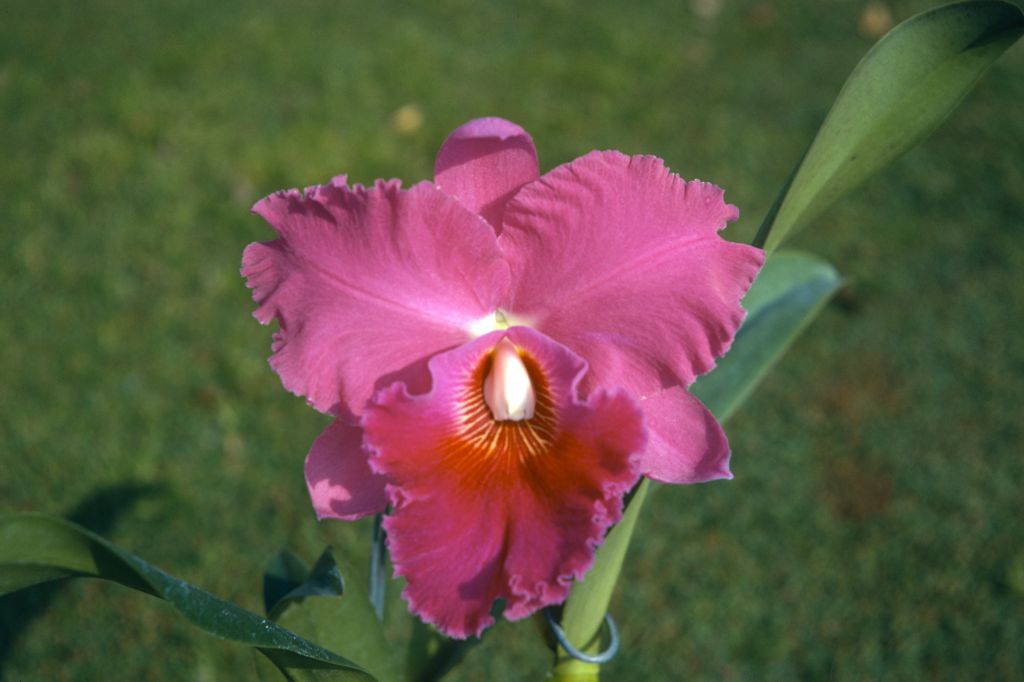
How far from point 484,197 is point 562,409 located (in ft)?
0.65

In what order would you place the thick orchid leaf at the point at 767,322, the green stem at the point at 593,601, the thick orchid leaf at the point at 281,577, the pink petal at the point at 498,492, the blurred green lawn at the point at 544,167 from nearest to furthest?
the pink petal at the point at 498,492 < the green stem at the point at 593,601 < the thick orchid leaf at the point at 281,577 < the thick orchid leaf at the point at 767,322 < the blurred green lawn at the point at 544,167

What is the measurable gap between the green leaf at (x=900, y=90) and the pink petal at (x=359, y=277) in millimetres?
266

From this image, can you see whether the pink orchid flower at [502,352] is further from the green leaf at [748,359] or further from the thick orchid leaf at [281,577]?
the thick orchid leaf at [281,577]

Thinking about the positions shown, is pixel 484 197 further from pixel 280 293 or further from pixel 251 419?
pixel 251 419

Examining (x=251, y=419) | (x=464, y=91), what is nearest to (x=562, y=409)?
(x=251, y=419)

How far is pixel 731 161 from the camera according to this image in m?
3.24

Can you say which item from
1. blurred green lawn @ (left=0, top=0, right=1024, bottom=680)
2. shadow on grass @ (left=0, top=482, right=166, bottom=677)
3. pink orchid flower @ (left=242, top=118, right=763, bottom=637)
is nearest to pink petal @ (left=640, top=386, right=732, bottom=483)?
pink orchid flower @ (left=242, top=118, right=763, bottom=637)

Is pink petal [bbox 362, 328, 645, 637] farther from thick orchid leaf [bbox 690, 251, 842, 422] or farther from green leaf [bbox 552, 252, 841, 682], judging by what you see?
thick orchid leaf [bbox 690, 251, 842, 422]

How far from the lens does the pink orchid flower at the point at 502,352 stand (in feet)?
2.33

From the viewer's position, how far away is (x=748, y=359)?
1.22 metres

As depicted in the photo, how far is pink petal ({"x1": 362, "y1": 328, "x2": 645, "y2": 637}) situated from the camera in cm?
70

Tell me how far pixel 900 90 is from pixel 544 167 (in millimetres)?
2223

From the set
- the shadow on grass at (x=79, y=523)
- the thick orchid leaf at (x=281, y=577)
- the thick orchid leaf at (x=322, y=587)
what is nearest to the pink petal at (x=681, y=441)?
the thick orchid leaf at (x=322, y=587)

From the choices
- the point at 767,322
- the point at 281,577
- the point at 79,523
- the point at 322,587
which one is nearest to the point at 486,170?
the point at 322,587
